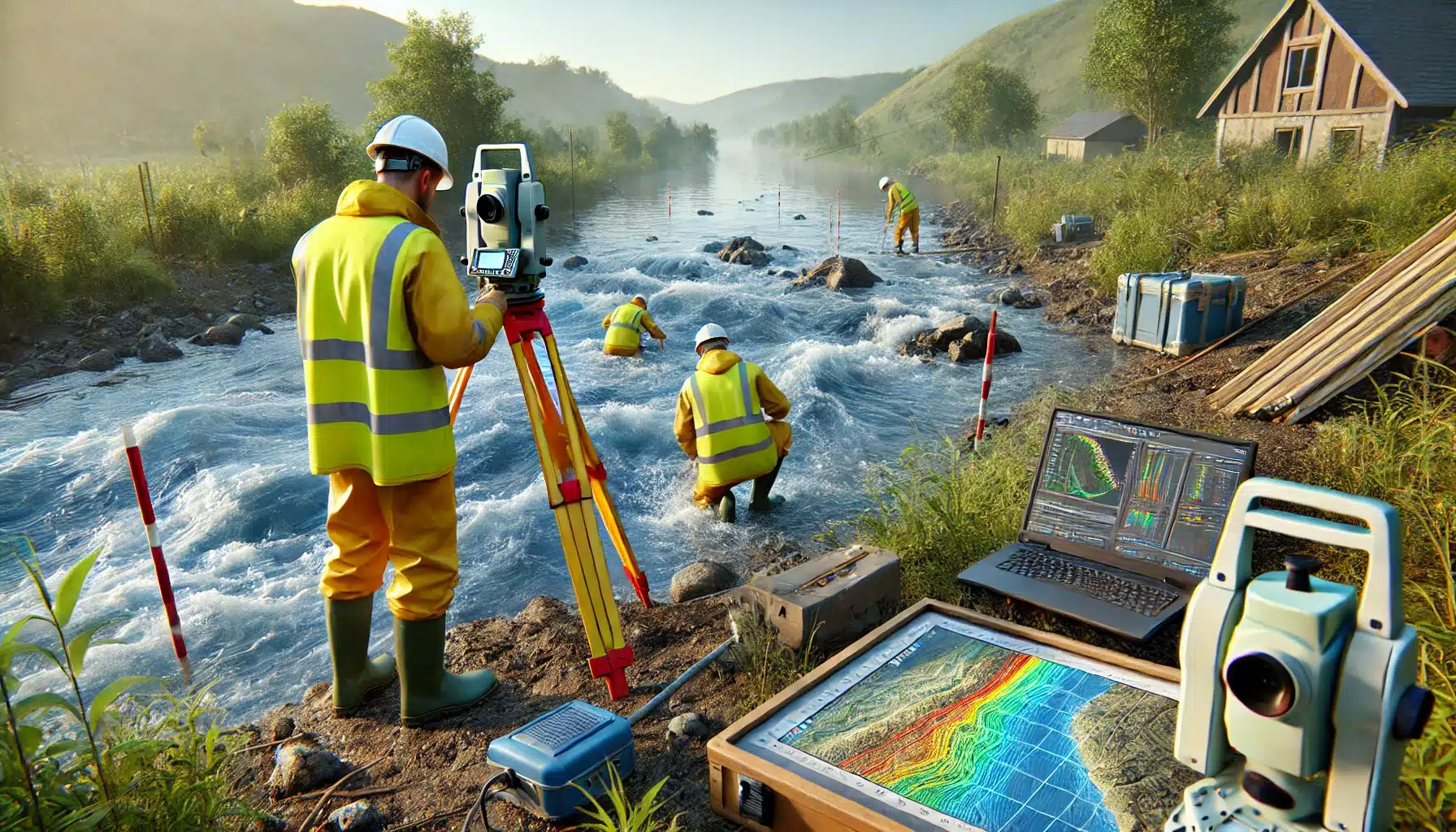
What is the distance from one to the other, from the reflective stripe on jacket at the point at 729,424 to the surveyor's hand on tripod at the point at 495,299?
9.25 ft

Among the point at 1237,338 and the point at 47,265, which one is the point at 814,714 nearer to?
the point at 1237,338

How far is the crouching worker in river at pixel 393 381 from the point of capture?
10.8 ft

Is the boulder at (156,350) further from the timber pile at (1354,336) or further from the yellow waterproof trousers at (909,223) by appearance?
the yellow waterproof trousers at (909,223)

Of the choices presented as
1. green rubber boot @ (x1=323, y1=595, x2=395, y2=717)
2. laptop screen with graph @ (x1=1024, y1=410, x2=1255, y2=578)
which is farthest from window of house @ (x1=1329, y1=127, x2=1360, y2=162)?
green rubber boot @ (x1=323, y1=595, x2=395, y2=717)

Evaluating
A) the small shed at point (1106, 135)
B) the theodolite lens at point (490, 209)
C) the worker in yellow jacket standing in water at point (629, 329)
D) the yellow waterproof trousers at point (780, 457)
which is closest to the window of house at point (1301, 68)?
the small shed at point (1106, 135)

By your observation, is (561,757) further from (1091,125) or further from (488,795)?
(1091,125)

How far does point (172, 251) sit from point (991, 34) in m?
182

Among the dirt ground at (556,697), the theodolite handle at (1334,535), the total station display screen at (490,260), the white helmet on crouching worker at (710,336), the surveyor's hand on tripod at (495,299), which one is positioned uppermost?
the total station display screen at (490,260)

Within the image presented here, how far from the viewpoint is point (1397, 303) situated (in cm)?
631

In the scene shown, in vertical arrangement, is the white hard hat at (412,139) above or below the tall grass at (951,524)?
→ above

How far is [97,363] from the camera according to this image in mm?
11195

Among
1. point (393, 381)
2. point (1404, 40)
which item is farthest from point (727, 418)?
point (1404, 40)

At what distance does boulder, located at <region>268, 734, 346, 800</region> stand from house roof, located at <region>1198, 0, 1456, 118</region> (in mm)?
25415

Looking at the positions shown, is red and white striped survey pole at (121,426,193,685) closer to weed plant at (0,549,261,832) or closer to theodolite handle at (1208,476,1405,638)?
weed plant at (0,549,261,832)
